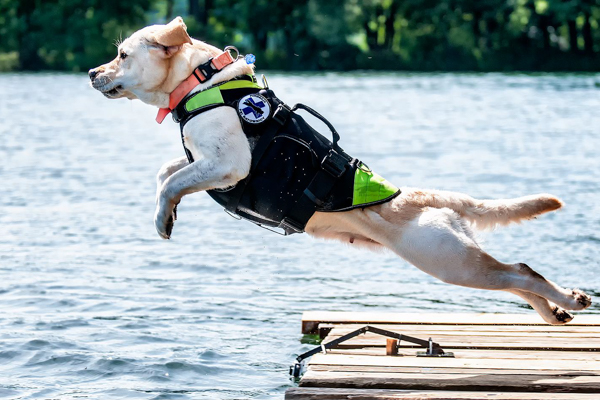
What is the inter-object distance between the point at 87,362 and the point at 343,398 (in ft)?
10.5

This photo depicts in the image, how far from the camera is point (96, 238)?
14.0m

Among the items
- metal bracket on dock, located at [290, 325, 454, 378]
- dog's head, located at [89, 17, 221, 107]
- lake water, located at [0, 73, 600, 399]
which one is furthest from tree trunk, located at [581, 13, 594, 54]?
dog's head, located at [89, 17, 221, 107]

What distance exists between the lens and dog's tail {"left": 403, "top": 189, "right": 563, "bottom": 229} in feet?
20.6

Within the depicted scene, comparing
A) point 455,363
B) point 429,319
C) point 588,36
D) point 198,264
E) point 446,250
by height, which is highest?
point 588,36

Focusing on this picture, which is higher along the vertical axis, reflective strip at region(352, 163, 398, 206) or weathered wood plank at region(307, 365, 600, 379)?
reflective strip at region(352, 163, 398, 206)

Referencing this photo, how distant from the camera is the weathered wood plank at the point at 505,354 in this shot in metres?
6.68

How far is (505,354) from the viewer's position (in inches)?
270

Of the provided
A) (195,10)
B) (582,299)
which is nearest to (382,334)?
(582,299)

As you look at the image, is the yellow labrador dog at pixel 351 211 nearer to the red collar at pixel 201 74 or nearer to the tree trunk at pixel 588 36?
→ the red collar at pixel 201 74

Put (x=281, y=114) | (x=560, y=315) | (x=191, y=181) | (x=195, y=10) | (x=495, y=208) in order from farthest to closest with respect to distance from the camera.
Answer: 1. (x=195, y=10)
2. (x=560, y=315)
3. (x=495, y=208)
4. (x=281, y=114)
5. (x=191, y=181)

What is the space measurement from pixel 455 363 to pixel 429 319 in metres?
1.78

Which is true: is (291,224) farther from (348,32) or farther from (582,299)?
(348,32)

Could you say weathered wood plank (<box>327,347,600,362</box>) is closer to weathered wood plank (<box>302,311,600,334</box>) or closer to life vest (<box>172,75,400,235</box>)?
weathered wood plank (<box>302,311,600,334</box>)

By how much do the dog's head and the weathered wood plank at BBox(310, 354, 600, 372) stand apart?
2.06 m
